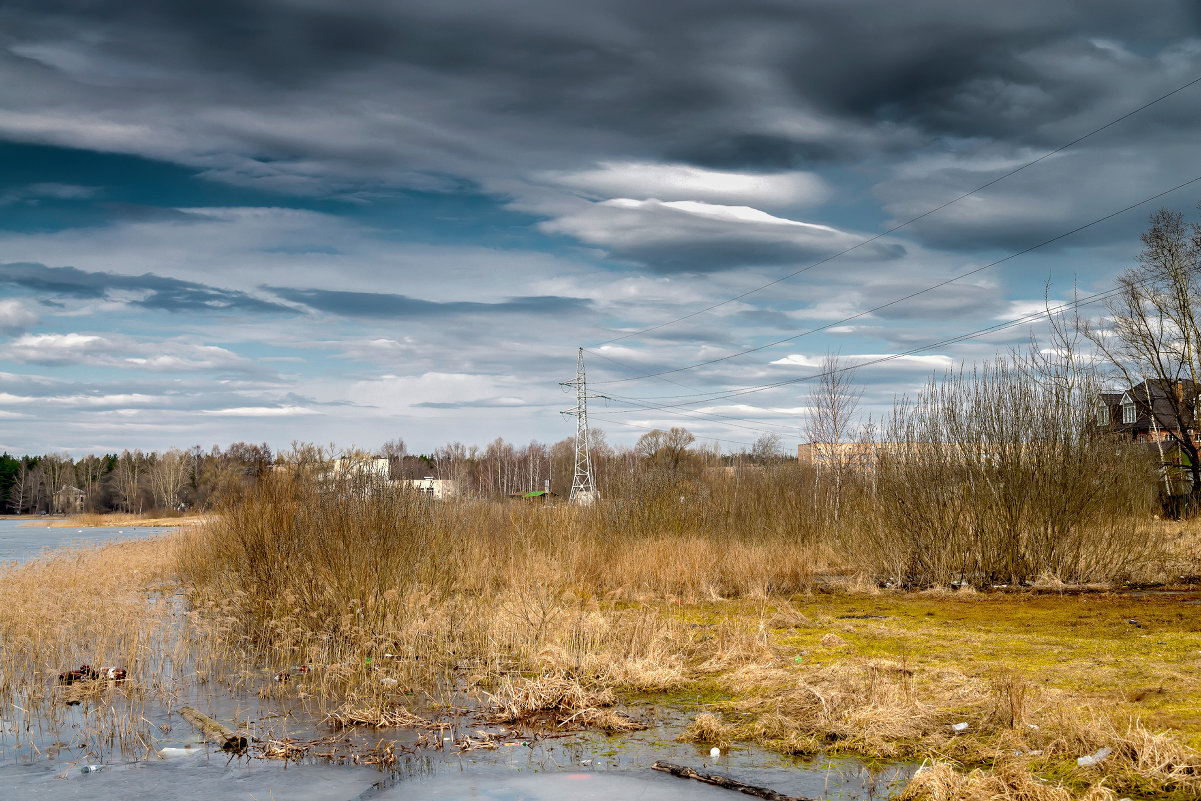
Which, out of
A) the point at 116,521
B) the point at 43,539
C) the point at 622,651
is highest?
the point at 622,651

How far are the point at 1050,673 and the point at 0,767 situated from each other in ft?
31.6

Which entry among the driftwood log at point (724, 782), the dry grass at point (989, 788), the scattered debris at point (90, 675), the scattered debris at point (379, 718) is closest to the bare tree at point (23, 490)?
the scattered debris at point (90, 675)

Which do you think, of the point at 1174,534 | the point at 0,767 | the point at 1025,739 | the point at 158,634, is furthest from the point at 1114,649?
the point at 1174,534

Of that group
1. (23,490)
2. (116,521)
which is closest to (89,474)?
(23,490)

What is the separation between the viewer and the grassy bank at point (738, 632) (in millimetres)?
6664

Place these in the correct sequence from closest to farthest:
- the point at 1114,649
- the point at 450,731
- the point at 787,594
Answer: the point at 450,731, the point at 1114,649, the point at 787,594

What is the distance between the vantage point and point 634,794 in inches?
237

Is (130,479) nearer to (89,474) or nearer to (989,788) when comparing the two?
(89,474)

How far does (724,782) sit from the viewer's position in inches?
241

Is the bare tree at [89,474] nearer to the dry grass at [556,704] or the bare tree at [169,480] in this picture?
the bare tree at [169,480]

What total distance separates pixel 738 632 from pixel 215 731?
5938mm

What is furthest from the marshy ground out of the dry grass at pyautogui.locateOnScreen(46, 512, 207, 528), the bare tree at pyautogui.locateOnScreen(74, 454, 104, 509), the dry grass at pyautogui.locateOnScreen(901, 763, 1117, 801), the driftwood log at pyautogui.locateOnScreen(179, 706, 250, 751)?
the bare tree at pyautogui.locateOnScreen(74, 454, 104, 509)

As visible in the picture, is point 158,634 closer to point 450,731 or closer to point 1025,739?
point 450,731

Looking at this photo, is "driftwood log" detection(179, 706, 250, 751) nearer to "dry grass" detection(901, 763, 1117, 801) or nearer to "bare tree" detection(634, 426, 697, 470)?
"dry grass" detection(901, 763, 1117, 801)
